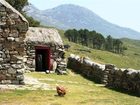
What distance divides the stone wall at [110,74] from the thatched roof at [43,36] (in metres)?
3.57

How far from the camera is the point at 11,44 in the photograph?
23078 millimetres

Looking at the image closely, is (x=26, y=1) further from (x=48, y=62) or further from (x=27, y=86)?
(x=27, y=86)

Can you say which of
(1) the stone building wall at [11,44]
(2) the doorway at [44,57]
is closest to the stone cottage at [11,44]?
(1) the stone building wall at [11,44]

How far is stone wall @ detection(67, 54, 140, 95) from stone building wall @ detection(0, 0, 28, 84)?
24.1 ft

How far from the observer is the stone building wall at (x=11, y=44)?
22.9 metres

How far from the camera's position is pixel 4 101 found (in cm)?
1823

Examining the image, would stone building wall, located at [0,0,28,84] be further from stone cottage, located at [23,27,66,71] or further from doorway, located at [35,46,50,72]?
doorway, located at [35,46,50,72]

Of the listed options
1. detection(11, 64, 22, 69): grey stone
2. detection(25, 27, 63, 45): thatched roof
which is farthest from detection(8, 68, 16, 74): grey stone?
detection(25, 27, 63, 45): thatched roof

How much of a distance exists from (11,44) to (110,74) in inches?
401

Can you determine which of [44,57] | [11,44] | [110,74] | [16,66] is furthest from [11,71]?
[44,57]

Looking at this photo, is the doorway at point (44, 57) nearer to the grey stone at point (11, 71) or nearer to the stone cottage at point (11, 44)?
the stone cottage at point (11, 44)

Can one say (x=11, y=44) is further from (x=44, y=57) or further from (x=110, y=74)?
(x=44, y=57)

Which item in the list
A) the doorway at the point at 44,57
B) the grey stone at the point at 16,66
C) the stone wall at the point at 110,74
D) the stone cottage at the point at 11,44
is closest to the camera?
the stone cottage at the point at 11,44

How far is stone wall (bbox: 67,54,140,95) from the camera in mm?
26272
